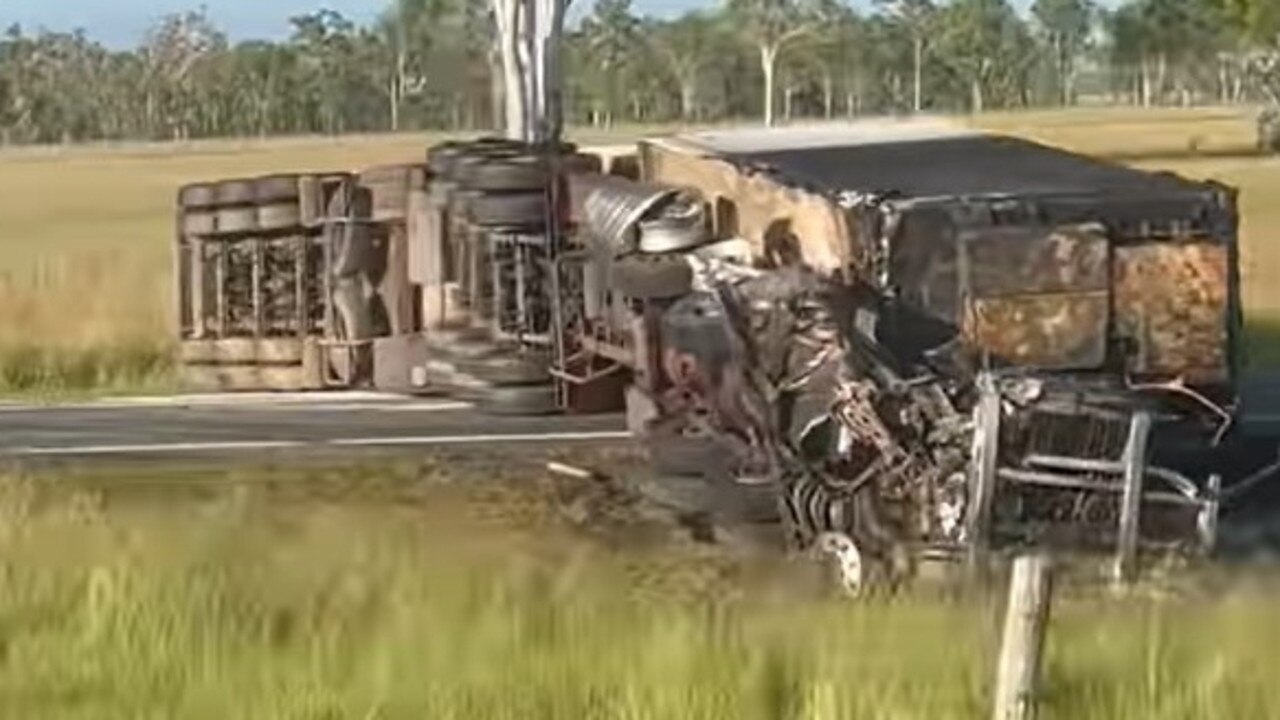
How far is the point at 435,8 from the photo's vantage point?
139 m

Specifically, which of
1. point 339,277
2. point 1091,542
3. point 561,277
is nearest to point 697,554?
point 1091,542

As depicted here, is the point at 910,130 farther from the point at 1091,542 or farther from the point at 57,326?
the point at 57,326

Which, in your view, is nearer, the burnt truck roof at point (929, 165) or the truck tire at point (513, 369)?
the burnt truck roof at point (929, 165)

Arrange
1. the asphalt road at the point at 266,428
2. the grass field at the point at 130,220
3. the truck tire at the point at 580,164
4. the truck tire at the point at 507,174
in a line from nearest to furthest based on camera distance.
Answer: the asphalt road at the point at 266,428 < the truck tire at the point at 507,174 < the truck tire at the point at 580,164 < the grass field at the point at 130,220

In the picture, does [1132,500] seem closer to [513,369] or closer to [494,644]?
[494,644]

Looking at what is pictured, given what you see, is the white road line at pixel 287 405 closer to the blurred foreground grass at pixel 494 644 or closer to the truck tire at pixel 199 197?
the truck tire at pixel 199 197

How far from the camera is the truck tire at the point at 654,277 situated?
15.4m

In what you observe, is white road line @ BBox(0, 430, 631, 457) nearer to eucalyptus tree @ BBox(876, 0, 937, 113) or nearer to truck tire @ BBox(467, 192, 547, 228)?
truck tire @ BBox(467, 192, 547, 228)

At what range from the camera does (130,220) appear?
6197 cm

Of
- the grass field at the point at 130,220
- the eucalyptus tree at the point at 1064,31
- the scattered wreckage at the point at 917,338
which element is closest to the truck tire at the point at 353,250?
the grass field at the point at 130,220

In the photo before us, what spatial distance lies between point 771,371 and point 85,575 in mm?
5143

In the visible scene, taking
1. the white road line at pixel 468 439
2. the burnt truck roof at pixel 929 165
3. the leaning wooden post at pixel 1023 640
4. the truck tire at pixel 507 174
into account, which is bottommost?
the white road line at pixel 468 439

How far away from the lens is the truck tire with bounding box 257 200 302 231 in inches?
922

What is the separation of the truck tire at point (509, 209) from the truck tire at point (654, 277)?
374 centimetres
